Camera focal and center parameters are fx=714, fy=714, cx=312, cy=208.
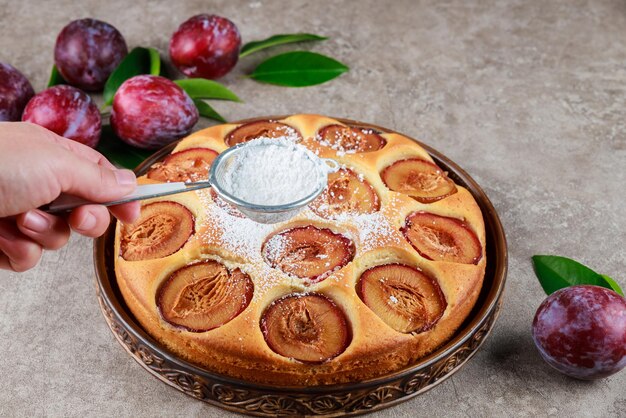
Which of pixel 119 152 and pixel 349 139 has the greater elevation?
pixel 349 139

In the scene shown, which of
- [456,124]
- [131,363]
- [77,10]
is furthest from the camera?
[77,10]

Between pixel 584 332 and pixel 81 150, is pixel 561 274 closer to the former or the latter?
pixel 584 332

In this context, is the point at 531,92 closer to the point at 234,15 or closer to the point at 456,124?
the point at 456,124

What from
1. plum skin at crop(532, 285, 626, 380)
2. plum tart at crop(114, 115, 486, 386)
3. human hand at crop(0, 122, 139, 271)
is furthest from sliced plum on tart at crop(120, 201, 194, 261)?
plum skin at crop(532, 285, 626, 380)

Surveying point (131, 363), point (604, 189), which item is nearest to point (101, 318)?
point (131, 363)

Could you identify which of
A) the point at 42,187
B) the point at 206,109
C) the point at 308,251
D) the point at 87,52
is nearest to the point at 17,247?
the point at 42,187
